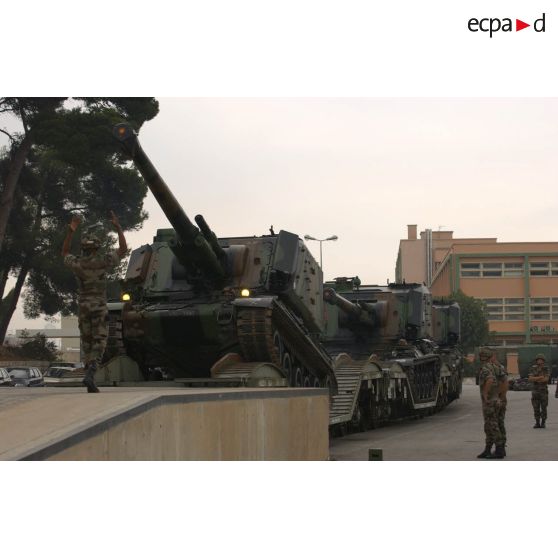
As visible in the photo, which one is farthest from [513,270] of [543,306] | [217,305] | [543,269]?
[217,305]

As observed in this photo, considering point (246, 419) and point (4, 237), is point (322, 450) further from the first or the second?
point (4, 237)

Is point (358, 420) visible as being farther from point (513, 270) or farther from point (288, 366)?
point (513, 270)

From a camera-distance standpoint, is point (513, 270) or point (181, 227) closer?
point (181, 227)

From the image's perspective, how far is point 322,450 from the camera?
1376cm

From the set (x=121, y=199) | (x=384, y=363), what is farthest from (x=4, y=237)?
(x=384, y=363)

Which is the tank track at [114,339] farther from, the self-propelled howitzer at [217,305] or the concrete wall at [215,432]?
the concrete wall at [215,432]

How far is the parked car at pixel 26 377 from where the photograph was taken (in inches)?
1287

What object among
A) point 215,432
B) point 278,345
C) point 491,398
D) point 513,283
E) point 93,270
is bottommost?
point 215,432

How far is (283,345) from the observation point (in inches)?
661

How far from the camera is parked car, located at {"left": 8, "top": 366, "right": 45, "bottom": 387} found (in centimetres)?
3269

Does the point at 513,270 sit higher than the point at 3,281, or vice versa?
the point at 513,270

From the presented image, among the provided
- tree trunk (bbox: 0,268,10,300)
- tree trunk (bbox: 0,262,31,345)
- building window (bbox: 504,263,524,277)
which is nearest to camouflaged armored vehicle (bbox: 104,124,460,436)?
tree trunk (bbox: 0,262,31,345)

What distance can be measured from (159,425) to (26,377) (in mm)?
25641

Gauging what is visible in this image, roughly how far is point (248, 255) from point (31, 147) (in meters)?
24.7
